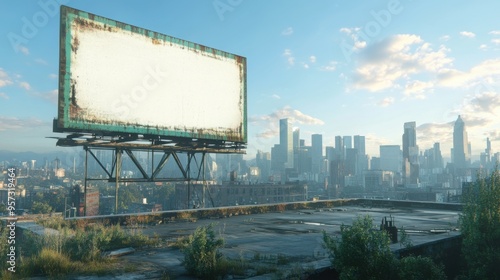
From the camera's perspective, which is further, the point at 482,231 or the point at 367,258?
the point at 482,231

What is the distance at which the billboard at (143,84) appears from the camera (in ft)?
50.4

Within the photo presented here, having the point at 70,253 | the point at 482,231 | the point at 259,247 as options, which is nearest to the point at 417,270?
the point at 259,247

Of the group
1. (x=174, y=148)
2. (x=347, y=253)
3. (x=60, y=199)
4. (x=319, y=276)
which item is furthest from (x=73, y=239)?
(x=60, y=199)

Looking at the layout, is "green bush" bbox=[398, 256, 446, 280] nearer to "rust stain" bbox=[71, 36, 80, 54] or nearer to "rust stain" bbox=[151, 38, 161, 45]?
"rust stain" bbox=[71, 36, 80, 54]

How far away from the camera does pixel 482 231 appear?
10352 millimetres

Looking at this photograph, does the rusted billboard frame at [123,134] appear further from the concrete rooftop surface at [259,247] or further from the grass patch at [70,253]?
the grass patch at [70,253]

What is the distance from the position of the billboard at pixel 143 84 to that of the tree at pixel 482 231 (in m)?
14.7

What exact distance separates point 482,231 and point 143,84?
16329mm

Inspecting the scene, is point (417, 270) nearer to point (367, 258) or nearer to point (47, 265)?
point (367, 258)

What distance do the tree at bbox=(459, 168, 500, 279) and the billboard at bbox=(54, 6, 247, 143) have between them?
14.7 meters

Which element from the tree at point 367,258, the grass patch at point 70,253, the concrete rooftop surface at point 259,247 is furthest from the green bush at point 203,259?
the tree at point 367,258

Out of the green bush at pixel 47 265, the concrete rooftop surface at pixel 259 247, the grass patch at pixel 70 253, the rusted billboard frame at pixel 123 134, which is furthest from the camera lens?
the rusted billboard frame at pixel 123 134

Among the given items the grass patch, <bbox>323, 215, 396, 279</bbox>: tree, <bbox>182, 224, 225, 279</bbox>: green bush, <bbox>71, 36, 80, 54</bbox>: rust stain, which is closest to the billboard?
<bbox>71, 36, 80, 54</bbox>: rust stain

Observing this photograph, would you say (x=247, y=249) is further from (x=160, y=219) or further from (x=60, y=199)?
(x=60, y=199)
